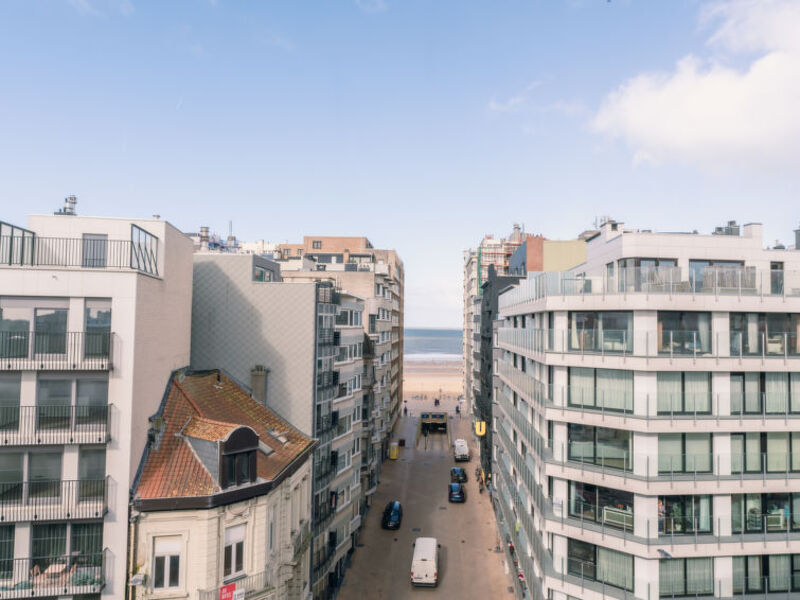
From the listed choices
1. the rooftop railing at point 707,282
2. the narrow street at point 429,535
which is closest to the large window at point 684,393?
the rooftop railing at point 707,282

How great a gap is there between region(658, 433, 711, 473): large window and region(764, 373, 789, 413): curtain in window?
10.7 ft

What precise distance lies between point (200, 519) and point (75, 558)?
527cm

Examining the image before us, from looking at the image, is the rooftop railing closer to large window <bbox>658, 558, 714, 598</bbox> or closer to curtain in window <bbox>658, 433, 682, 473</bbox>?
curtain in window <bbox>658, 433, 682, 473</bbox>

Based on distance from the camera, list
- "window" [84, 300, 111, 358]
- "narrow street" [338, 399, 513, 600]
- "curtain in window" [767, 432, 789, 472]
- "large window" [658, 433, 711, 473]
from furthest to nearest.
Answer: "narrow street" [338, 399, 513, 600]
"curtain in window" [767, 432, 789, 472]
"large window" [658, 433, 711, 473]
"window" [84, 300, 111, 358]

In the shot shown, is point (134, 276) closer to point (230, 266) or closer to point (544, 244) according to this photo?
point (230, 266)

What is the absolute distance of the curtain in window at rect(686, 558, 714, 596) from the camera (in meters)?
22.6

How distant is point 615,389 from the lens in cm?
2375

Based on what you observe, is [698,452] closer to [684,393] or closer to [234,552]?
[684,393]

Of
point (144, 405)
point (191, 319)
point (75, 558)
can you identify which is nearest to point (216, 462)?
point (144, 405)

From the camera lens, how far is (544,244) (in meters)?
49.2

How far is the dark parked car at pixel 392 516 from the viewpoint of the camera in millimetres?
46562

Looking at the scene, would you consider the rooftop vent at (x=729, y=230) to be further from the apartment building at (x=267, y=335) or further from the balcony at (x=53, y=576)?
the balcony at (x=53, y=576)

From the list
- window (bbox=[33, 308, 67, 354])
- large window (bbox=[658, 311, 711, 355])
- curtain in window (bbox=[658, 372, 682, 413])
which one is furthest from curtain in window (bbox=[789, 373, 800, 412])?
window (bbox=[33, 308, 67, 354])

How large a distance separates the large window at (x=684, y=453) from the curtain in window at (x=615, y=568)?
462 centimetres
